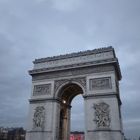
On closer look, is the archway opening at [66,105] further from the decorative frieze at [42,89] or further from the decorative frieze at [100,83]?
the decorative frieze at [100,83]

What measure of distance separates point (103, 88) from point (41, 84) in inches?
273

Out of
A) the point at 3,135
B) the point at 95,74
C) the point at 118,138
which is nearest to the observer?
the point at 118,138

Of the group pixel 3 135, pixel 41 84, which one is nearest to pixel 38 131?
pixel 41 84

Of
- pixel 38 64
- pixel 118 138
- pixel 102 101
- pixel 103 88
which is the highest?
pixel 38 64

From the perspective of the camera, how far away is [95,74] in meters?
21.2

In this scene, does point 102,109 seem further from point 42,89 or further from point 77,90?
point 42,89

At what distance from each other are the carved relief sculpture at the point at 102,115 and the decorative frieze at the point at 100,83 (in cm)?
170

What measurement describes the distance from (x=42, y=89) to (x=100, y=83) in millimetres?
6364

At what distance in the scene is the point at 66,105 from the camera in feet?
82.0

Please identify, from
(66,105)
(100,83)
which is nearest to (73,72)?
(100,83)

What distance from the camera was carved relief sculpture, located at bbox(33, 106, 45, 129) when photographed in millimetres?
20969

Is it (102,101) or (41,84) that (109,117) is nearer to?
(102,101)

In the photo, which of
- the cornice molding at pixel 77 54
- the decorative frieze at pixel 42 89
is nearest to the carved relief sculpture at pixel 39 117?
the decorative frieze at pixel 42 89

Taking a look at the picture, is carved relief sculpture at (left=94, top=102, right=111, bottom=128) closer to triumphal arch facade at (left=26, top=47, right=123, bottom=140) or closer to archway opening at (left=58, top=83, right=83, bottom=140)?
triumphal arch facade at (left=26, top=47, right=123, bottom=140)
